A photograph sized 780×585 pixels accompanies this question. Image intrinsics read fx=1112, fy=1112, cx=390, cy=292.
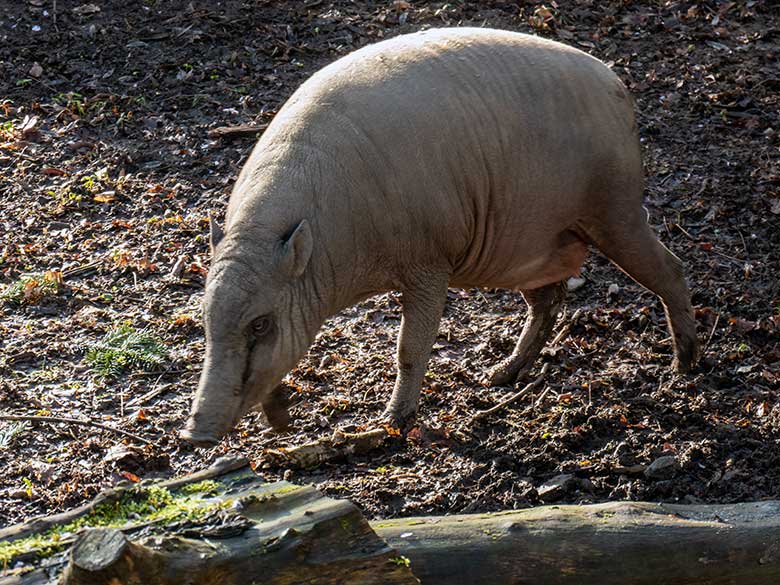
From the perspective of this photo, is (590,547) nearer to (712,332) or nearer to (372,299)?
(712,332)

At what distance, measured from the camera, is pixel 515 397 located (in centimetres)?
678

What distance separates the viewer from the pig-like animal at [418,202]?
217 inches

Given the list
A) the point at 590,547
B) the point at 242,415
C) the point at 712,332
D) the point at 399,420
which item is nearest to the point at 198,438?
the point at 242,415

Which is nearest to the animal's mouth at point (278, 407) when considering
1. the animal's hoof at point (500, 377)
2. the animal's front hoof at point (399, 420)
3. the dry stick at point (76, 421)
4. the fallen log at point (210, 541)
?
the animal's front hoof at point (399, 420)

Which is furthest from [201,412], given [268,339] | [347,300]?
[347,300]

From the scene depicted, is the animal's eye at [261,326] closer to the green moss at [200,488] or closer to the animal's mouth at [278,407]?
the animal's mouth at [278,407]

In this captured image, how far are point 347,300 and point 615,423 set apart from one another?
172 cm

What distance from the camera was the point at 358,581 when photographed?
404 cm

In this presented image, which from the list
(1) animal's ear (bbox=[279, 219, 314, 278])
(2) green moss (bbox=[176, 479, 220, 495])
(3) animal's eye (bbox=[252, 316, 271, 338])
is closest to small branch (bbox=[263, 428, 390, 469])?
(3) animal's eye (bbox=[252, 316, 271, 338])

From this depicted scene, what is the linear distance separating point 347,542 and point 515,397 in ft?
9.54

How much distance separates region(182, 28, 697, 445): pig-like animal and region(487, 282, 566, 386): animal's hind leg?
0.65ft

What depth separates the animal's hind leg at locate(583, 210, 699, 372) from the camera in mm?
6594

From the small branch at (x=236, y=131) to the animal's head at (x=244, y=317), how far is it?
429 centimetres

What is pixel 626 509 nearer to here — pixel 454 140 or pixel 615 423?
pixel 615 423
